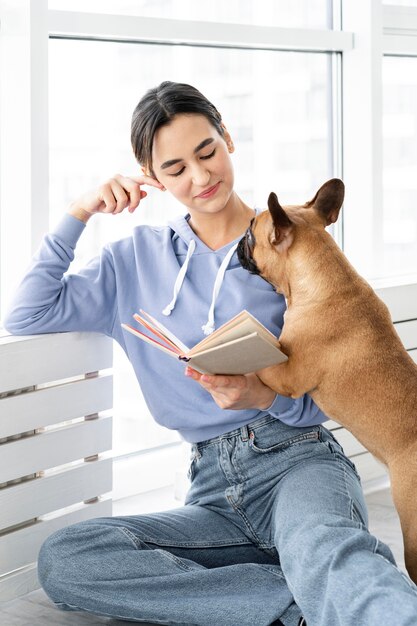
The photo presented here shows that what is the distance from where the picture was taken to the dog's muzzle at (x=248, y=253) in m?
2.16

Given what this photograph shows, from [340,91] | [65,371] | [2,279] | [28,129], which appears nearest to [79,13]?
[28,129]

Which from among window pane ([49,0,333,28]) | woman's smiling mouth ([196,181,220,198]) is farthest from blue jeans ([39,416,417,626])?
window pane ([49,0,333,28])

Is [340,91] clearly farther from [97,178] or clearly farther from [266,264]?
[266,264]

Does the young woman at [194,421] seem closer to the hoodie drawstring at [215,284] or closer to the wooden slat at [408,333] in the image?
the hoodie drawstring at [215,284]

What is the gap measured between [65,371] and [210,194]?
1.87ft

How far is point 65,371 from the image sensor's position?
243 centimetres

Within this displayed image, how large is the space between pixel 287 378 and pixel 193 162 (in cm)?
54

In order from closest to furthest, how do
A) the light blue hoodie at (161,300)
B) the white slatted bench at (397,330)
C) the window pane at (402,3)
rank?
the light blue hoodie at (161,300), the white slatted bench at (397,330), the window pane at (402,3)

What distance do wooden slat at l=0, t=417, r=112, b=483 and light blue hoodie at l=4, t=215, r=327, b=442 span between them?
0.24 meters

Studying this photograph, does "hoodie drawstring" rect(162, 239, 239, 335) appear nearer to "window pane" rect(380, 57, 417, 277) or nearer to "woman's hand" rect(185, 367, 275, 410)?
"woman's hand" rect(185, 367, 275, 410)

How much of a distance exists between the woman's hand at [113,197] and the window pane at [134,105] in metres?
0.66

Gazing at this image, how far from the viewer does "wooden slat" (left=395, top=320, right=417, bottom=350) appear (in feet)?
10.8

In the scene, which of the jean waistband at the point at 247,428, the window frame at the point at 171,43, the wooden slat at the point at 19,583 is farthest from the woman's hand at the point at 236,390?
the window frame at the point at 171,43

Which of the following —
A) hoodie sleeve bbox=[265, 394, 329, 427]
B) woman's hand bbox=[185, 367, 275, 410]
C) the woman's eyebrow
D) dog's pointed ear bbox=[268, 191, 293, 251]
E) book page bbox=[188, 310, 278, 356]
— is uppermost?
the woman's eyebrow
